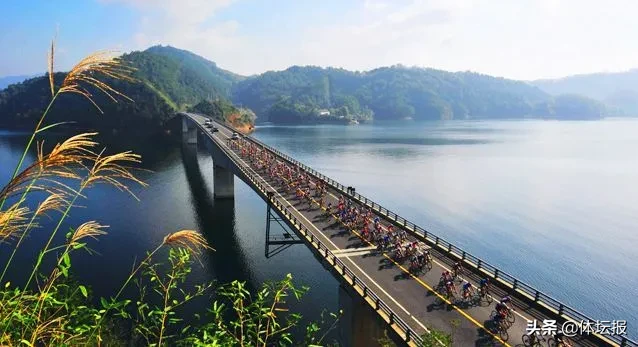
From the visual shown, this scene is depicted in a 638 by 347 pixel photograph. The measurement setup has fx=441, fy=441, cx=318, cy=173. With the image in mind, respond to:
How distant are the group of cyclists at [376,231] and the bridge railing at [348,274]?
4.35 m

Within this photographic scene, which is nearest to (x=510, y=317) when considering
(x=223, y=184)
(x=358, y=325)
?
Answer: (x=358, y=325)

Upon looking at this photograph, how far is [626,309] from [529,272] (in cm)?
1144

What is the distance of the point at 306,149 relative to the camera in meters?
183

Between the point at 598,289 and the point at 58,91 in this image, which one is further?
the point at 598,289

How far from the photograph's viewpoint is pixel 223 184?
91.1 metres

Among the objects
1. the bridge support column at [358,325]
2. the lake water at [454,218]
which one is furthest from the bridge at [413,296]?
the lake water at [454,218]

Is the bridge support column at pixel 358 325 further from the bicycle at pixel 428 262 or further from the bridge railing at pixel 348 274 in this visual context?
the bicycle at pixel 428 262

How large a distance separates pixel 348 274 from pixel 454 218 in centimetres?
5553

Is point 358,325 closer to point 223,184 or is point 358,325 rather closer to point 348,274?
point 348,274

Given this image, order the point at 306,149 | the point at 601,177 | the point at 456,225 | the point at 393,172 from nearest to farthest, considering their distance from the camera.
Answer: the point at 456,225 → the point at 601,177 → the point at 393,172 → the point at 306,149

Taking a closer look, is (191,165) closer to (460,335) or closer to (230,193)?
(230,193)

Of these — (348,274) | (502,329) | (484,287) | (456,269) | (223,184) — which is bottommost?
(223,184)

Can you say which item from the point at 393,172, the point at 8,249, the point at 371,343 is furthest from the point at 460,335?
the point at 393,172

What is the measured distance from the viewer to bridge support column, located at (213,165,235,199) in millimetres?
90812
